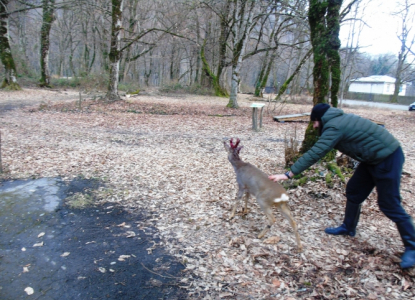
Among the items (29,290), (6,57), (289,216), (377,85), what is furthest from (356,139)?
(377,85)

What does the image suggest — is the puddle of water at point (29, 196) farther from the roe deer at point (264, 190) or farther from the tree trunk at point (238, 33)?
the tree trunk at point (238, 33)

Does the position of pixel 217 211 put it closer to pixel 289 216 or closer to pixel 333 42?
pixel 289 216

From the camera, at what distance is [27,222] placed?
4867 mm

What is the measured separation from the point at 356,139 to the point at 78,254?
12.6ft

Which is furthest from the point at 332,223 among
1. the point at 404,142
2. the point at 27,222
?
the point at 404,142

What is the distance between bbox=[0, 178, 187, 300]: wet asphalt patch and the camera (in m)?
3.44

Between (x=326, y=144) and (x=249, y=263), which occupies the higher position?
(x=326, y=144)

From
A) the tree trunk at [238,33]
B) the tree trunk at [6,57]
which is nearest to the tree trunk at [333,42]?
the tree trunk at [238,33]

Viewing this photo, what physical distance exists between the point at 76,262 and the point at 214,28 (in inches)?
1108

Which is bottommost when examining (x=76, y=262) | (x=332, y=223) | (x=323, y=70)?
(x=76, y=262)

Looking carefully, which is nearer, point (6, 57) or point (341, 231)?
point (341, 231)

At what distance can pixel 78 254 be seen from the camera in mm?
4086

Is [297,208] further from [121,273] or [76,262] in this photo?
[76,262]

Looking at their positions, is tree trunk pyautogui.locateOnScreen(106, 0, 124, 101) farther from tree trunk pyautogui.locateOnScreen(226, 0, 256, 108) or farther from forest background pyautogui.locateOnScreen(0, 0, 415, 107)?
tree trunk pyautogui.locateOnScreen(226, 0, 256, 108)
